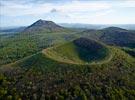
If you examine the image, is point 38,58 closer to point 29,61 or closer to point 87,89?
point 29,61

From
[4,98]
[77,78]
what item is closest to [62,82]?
[77,78]

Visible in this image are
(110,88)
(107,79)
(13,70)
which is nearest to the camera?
(110,88)

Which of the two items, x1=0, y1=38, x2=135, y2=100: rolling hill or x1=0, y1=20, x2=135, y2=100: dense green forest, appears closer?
x1=0, y1=20, x2=135, y2=100: dense green forest

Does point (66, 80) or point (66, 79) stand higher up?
point (66, 79)

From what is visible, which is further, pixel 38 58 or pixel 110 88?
pixel 38 58

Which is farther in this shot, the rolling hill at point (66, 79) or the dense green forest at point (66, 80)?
the rolling hill at point (66, 79)

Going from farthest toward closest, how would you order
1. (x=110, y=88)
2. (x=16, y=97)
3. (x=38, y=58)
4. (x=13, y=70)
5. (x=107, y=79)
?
(x=38, y=58) < (x=13, y=70) < (x=107, y=79) < (x=110, y=88) < (x=16, y=97)

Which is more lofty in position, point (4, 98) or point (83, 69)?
point (83, 69)

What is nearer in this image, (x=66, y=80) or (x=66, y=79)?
(x=66, y=80)

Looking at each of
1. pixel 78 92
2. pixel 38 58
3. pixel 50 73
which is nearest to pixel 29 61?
pixel 38 58
